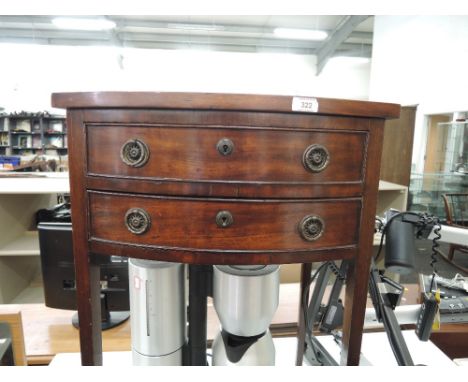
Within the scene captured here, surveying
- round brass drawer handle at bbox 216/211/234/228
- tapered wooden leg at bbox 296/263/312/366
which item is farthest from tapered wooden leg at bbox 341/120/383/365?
tapered wooden leg at bbox 296/263/312/366

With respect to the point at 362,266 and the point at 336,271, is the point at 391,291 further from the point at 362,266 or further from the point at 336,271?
the point at 362,266

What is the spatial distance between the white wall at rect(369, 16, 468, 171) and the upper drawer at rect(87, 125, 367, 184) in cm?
361

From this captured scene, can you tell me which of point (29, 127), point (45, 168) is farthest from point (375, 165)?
point (29, 127)

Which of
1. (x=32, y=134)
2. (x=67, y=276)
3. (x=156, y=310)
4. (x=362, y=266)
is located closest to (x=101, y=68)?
(x=32, y=134)

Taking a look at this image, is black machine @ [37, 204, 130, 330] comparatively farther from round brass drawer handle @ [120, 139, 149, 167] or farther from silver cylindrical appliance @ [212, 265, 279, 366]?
round brass drawer handle @ [120, 139, 149, 167]

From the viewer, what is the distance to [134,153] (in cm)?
50

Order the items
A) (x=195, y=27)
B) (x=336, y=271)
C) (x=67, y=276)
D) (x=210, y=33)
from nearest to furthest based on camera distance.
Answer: (x=336, y=271)
(x=67, y=276)
(x=195, y=27)
(x=210, y=33)

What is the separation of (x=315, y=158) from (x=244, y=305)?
373 mm

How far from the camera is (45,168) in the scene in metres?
4.25

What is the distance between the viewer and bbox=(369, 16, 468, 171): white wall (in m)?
3.27

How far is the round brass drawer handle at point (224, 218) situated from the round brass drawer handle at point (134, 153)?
15 centimetres

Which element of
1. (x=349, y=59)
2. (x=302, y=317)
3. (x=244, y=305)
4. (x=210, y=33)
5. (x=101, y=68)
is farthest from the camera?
(x=349, y=59)

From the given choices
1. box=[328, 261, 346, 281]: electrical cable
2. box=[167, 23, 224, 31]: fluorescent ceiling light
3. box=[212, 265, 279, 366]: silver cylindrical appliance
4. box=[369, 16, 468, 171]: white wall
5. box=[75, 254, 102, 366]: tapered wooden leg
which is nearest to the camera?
box=[75, 254, 102, 366]: tapered wooden leg

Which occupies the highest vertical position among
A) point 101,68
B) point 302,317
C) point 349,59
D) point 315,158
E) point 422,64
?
Answer: point 349,59
